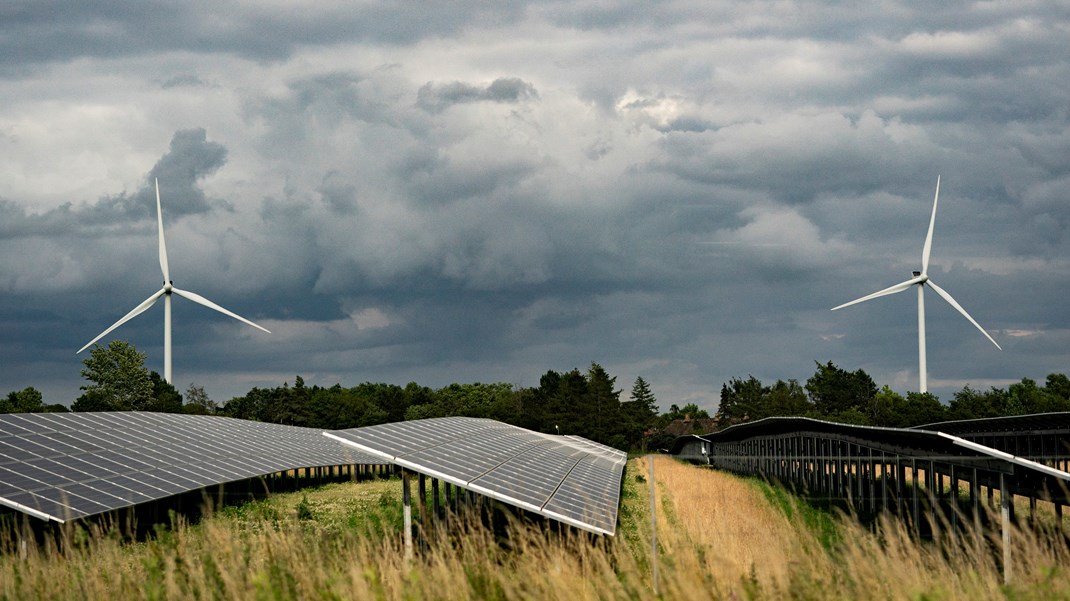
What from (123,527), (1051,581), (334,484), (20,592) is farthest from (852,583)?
(334,484)

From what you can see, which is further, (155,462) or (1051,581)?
(155,462)

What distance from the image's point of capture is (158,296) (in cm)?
8506

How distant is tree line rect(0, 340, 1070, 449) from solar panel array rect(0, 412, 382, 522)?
7182cm

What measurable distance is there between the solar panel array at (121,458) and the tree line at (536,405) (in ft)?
236

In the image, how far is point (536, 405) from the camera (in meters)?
165

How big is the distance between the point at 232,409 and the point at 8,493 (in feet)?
497

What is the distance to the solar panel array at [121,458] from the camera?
86.1 feet

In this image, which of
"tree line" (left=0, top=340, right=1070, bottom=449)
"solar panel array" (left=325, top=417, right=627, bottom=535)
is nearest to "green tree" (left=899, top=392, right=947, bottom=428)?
"tree line" (left=0, top=340, right=1070, bottom=449)

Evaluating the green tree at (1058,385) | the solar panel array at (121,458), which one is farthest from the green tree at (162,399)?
the green tree at (1058,385)

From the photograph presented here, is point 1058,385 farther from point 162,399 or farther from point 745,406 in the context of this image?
point 162,399

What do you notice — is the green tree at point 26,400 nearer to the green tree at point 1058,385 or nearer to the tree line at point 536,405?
the tree line at point 536,405

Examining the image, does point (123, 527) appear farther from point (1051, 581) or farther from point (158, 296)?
point (158, 296)

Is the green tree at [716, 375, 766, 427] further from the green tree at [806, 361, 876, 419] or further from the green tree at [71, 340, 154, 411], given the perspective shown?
the green tree at [71, 340, 154, 411]

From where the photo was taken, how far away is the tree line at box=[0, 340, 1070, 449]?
11794cm
